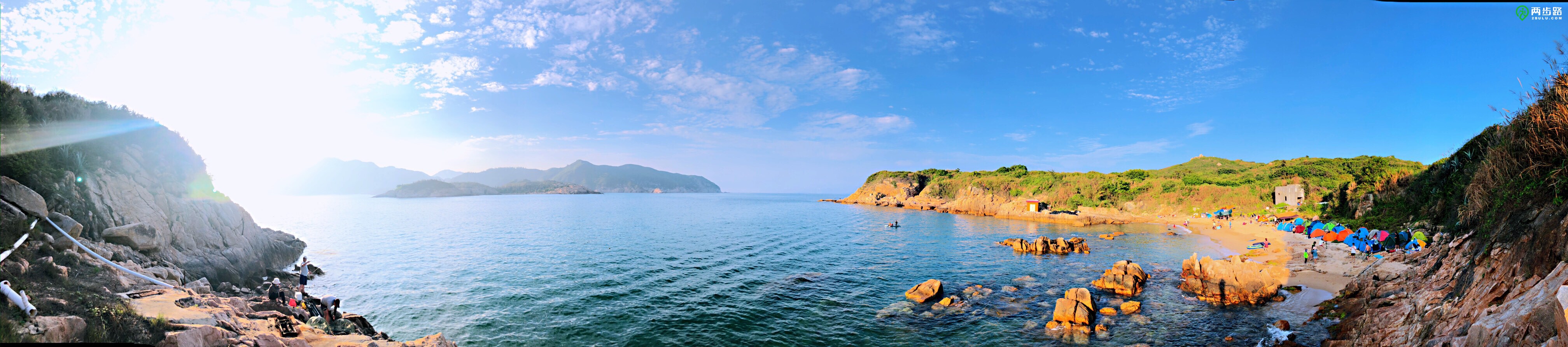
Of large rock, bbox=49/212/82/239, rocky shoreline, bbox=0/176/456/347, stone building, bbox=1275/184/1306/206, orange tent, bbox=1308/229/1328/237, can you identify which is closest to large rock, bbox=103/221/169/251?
Result: rocky shoreline, bbox=0/176/456/347

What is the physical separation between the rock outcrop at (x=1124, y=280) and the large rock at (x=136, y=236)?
41.2 metres

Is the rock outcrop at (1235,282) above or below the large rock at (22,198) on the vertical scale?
below

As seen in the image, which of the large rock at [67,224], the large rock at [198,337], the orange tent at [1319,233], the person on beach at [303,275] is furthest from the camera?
the orange tent at [1319,233]

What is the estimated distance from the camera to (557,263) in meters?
33.1

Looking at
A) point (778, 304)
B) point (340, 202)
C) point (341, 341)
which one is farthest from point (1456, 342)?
point (340, 202)

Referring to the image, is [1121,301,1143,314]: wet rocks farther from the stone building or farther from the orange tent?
the stone building

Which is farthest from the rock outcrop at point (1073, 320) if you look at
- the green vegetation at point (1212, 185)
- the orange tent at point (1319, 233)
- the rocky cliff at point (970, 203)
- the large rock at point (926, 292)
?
the rocky cliff at point (970, 203)

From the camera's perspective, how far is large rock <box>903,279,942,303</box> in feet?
73.0

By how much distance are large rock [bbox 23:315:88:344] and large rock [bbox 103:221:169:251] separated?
14.3 m

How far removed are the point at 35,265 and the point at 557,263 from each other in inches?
878

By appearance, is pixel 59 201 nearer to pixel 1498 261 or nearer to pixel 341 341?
pixel 341 341

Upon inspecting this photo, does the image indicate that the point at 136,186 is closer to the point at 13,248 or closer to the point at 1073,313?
the point at 13,248

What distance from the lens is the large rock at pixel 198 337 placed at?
8.55m

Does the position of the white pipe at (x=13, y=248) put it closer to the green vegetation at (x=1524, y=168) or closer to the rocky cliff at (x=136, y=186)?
the rocky cliff at (x=136, y=186)
